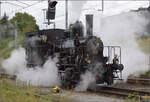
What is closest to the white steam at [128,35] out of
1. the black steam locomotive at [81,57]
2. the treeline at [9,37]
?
the black steam locomotive at [81,57]

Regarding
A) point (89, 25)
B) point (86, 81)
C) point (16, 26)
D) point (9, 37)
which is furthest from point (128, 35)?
point (9, 37)

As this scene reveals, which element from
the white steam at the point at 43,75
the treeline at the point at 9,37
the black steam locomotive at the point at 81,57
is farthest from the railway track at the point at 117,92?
the treeline at the point at 9,37

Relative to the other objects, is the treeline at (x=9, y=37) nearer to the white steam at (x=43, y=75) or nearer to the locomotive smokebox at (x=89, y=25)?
the white steam at (x=43, y=75)

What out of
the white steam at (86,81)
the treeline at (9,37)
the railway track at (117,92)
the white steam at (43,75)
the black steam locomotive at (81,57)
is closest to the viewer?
the railway track at (117,92)

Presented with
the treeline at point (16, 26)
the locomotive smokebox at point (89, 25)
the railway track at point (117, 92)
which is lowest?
the railway track at point (117, 92)

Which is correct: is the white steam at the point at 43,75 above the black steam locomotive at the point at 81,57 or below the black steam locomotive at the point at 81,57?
below

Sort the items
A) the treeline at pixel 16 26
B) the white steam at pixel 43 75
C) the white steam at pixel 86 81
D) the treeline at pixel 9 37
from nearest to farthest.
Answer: the white steam at pixel 86 81 < the white steam at pixel 43 75 < the treeline at pixel 9 37 < the treeline at pixel 16 26

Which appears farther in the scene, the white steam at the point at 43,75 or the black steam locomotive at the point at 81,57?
the white steam at the point at 43,75

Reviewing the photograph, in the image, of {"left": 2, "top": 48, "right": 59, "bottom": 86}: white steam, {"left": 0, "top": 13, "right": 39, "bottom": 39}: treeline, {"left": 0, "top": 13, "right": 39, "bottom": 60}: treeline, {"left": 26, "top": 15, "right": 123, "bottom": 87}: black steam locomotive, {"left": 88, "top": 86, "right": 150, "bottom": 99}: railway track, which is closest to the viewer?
{"left": 88, "top": 86, "right": 150, "bottom": 99}: railway track

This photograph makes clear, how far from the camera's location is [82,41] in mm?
13070

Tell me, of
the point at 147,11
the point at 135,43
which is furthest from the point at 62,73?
the point at 147,11

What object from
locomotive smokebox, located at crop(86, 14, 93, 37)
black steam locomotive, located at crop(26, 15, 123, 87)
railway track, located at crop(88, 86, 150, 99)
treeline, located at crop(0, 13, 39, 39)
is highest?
treeline, located at crop(0, 13, 39, 39)

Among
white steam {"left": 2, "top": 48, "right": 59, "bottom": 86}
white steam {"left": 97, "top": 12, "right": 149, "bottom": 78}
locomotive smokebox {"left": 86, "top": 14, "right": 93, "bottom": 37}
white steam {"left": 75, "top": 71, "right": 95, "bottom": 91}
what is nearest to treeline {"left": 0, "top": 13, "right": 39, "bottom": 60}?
white steam {"left": 2, "top": 48, "right": 59, "bottom": 86}

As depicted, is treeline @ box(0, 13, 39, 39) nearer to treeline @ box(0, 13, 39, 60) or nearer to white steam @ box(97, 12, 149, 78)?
treeline @ box(0, 13, 39, 60)
